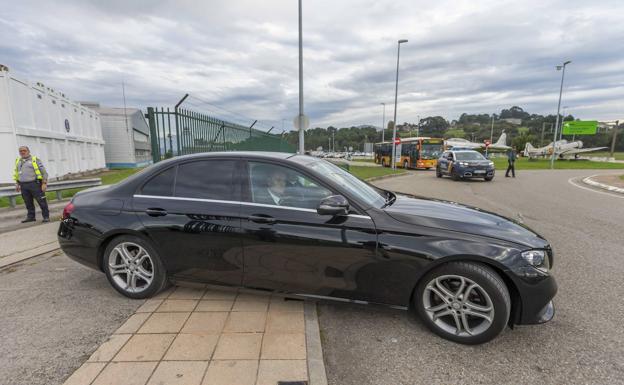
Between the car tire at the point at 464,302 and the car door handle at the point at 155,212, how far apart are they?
2471mm

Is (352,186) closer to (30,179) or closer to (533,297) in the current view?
(533,297)

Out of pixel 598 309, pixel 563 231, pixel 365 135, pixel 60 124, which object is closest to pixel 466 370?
pixel 598 309

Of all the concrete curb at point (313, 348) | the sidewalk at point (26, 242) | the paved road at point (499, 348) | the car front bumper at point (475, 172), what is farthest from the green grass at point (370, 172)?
the concrete curb at point (313, 348)

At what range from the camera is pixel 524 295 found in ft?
8.00

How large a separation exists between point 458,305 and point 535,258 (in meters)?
0.71

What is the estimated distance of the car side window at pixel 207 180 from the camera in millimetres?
2996

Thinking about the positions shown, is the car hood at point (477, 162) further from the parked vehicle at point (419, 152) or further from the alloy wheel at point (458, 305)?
the alloy wheel at point (458, 305)

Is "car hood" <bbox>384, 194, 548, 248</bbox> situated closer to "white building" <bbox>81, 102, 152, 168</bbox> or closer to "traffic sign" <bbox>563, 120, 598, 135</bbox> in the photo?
"white building" <bbox>81, 102, 152, 168</bbox>

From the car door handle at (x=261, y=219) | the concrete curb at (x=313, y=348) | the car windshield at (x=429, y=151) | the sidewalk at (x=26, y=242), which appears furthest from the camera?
the car windshield at (x=429, y=151)

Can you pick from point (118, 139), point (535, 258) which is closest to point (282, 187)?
point (535, 258)

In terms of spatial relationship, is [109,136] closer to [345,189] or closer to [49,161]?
[49,161]

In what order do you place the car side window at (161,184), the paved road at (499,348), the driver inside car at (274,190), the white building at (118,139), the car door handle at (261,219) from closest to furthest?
the paved road at (499,348)
the car door handle at (261,219)
the driver inside car at (274,190)
the car side window at (161,184)
the white building at (118,139)

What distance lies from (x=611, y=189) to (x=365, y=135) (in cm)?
8711

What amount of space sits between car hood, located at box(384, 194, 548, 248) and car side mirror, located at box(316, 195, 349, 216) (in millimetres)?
423
